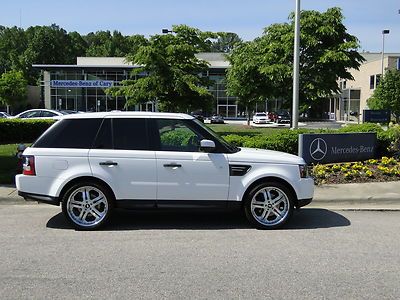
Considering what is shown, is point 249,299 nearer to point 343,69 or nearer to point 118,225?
point 118,225

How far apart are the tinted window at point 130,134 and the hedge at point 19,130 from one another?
14.1 m

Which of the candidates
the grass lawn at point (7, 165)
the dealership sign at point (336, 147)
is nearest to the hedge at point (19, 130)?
the grass lawn at point (7, 165)

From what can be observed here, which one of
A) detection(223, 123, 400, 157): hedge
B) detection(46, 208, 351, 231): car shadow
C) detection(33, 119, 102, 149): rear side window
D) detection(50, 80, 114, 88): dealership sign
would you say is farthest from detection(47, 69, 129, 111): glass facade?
detection(33, 119, 102, 149): rear side window

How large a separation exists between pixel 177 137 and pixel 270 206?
169 centimetres

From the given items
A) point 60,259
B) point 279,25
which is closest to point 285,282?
point 60,259

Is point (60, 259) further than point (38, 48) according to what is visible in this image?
No

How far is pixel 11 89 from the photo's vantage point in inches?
2680

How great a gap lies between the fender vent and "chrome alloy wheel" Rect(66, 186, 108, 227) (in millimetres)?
1827

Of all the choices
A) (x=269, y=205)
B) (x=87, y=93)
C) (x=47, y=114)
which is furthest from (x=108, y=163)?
(x=87, y=93)

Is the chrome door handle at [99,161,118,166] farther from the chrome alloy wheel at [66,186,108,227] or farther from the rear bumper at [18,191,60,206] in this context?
the rear bumper at [18,191,60,206]

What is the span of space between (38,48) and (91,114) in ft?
377

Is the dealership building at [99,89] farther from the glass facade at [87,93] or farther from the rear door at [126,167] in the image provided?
the rear door at [126,167]

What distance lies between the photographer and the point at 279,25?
73.7ft

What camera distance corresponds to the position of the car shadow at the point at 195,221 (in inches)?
294
